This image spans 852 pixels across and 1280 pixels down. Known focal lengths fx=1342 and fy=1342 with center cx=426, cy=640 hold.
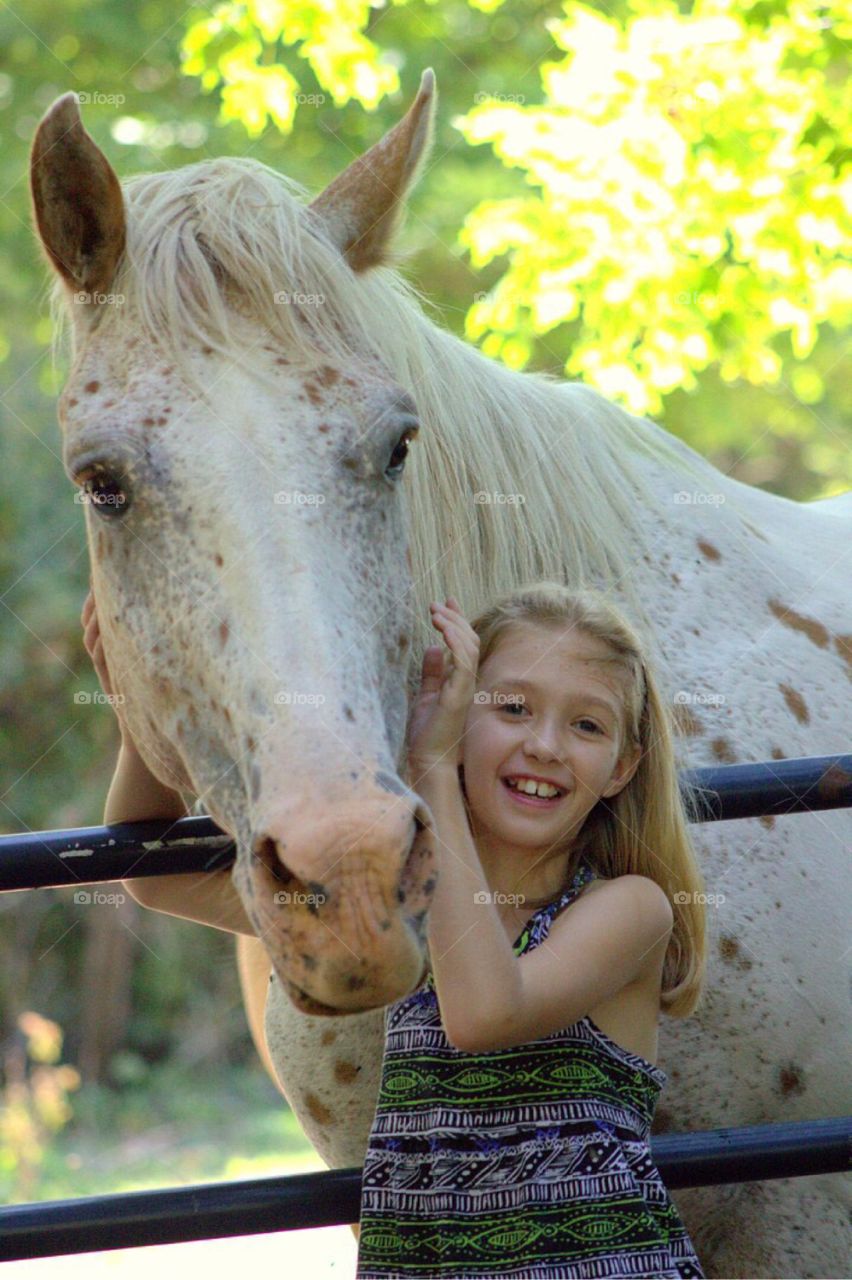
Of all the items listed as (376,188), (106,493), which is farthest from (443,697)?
(376,188)

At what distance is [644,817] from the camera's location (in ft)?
6.52

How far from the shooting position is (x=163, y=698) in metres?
1.86

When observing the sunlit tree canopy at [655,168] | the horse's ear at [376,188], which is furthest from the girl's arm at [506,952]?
the sunlit tree canopy at [655,168]

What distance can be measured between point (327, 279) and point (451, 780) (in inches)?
30.1

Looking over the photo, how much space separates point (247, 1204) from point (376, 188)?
1.54 meters

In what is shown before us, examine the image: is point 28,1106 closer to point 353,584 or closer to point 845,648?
point 845,648

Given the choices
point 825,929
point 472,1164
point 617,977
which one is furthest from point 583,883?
point 825,929

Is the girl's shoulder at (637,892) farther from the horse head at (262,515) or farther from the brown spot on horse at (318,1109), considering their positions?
the brown spot on horse at (318,1109)

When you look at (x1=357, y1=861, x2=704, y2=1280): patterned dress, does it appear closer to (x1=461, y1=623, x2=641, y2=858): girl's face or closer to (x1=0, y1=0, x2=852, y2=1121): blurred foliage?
(x1=461, y1=623, x2=641, y2=858): girl's face

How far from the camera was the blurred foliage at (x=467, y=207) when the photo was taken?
196 inches

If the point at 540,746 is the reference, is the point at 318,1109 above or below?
below

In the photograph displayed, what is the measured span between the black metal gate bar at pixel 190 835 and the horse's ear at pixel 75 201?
0.81m

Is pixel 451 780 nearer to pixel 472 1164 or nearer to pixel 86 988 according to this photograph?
pixel 472 1164

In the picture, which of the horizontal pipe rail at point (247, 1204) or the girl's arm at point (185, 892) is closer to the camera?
the horizontal pipe rail at point (247, 1204)
